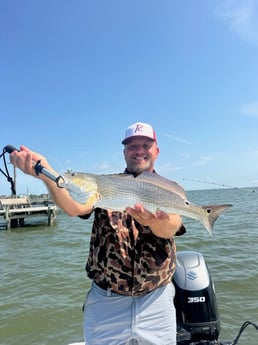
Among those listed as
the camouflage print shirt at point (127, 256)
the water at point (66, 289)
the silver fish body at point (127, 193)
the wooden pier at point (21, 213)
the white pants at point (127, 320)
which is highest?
the silver fish body at point (127, 193)

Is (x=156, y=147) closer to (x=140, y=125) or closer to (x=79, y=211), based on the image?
(x=140, y=125)

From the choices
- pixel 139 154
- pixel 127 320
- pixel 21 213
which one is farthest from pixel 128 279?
pixel 21 213

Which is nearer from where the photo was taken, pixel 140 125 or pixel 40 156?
pixel 40 156

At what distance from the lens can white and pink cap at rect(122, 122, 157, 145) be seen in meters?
3.27

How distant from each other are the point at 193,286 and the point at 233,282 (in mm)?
5963

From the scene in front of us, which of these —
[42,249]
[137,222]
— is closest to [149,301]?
[137,222]

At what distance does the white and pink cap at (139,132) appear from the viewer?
3.27 meters

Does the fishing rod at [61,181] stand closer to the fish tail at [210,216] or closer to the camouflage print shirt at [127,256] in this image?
the camouflage print shirt at [127,256]

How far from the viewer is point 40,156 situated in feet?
9.13

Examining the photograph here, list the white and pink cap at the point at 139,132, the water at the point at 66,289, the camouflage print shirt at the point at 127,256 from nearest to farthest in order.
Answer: the camouflage print shirt at the point at 127,256 → the white and pink cap at the point at 139,132 → the water at the point at 66,289

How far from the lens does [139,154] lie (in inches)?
130

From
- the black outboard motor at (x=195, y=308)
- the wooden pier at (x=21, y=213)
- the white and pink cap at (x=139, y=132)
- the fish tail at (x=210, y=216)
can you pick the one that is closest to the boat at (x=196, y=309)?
the black outboard motor at (x=195, y=308)

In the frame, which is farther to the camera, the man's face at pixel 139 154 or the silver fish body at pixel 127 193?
the man's face at pixel 139 154

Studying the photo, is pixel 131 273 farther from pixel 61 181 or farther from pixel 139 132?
pixel 139 132
